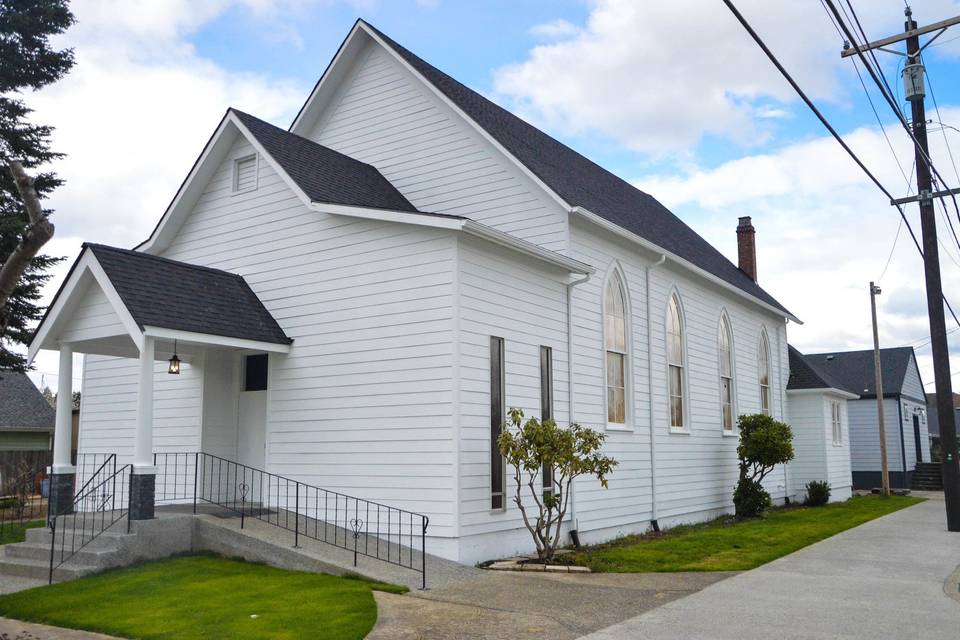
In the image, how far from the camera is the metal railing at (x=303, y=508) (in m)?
12.2

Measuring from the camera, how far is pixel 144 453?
39.1 ft

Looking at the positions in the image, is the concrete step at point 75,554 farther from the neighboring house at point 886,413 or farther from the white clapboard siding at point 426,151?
the neighboring house at point 886,413

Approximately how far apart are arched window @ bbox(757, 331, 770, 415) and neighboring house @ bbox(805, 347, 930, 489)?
10.5 m

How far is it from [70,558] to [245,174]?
24.5 ft

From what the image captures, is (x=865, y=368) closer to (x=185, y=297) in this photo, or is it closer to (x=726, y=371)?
(x=726, y=371)

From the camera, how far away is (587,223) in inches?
626

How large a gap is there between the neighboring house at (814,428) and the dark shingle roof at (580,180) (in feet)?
8.55

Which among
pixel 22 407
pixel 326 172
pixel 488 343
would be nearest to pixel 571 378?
pixel 488 343

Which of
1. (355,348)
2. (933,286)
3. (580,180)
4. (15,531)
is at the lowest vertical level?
(15,531)

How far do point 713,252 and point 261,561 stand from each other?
20.8m

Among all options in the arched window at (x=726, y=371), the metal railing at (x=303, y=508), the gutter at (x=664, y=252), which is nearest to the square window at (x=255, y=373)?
the metal railing at (x=303, y=508)

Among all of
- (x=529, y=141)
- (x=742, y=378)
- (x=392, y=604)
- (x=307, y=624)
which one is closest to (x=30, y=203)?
(x=307, y=624)

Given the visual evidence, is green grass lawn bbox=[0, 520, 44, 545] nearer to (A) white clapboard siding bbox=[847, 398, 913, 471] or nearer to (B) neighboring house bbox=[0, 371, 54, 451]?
(B) neighboring house bbox=[0, 371, 54, 451]

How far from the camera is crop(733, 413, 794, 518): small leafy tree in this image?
2091 centimetres
